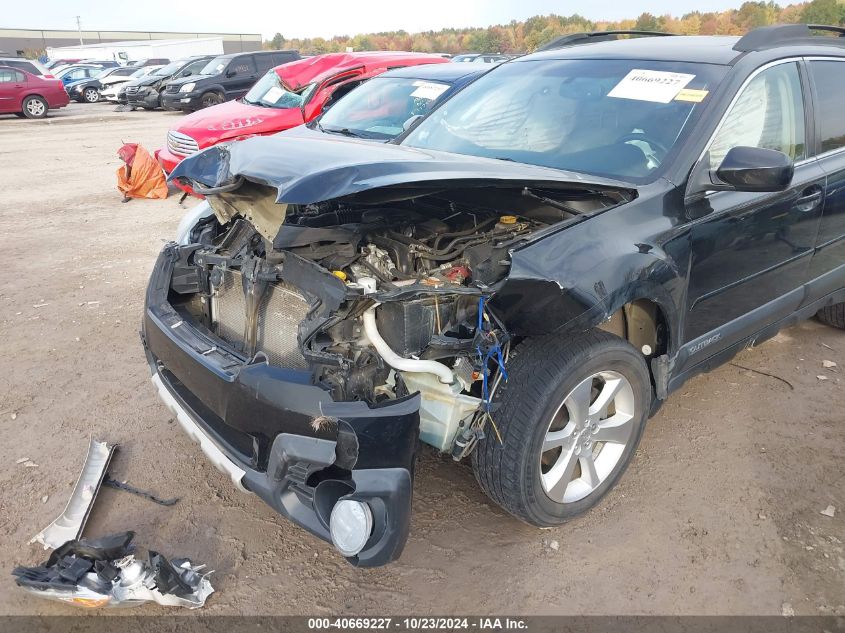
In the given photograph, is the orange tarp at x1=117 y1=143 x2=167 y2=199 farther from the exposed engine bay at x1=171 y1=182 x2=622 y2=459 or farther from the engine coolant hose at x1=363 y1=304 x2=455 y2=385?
the engine coolant hose at x1=363 y1=304 x2=455 y2=385

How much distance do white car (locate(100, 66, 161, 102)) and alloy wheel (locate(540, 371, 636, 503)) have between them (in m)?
27.1

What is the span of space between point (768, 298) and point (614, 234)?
4.39ft

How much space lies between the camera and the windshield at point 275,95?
28.3 ft

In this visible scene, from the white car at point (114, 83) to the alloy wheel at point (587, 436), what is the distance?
27.1 meters

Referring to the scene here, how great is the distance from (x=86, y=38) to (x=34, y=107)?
58.7 metres

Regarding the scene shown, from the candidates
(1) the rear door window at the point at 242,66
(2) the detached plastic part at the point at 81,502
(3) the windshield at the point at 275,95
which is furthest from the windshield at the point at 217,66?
(2) the detached plastic part at the point at 81,502

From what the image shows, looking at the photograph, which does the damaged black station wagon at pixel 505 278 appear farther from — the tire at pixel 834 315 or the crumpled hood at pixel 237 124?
the crumpled hood at pixel 237 124

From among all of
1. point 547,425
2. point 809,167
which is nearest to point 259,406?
point 547,425

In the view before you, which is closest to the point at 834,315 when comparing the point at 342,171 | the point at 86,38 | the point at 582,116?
the point at 582,116

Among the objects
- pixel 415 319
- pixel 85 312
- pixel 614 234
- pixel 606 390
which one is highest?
pixel 614 234

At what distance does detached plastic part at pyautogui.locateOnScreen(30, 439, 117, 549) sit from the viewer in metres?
2.56

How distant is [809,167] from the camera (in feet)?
10.5

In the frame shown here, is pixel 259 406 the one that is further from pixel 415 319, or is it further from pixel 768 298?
pixel 768 298

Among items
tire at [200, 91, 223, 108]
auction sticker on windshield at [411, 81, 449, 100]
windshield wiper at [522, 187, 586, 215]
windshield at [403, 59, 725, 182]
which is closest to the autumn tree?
tire at [200, 91, 223, 108]
